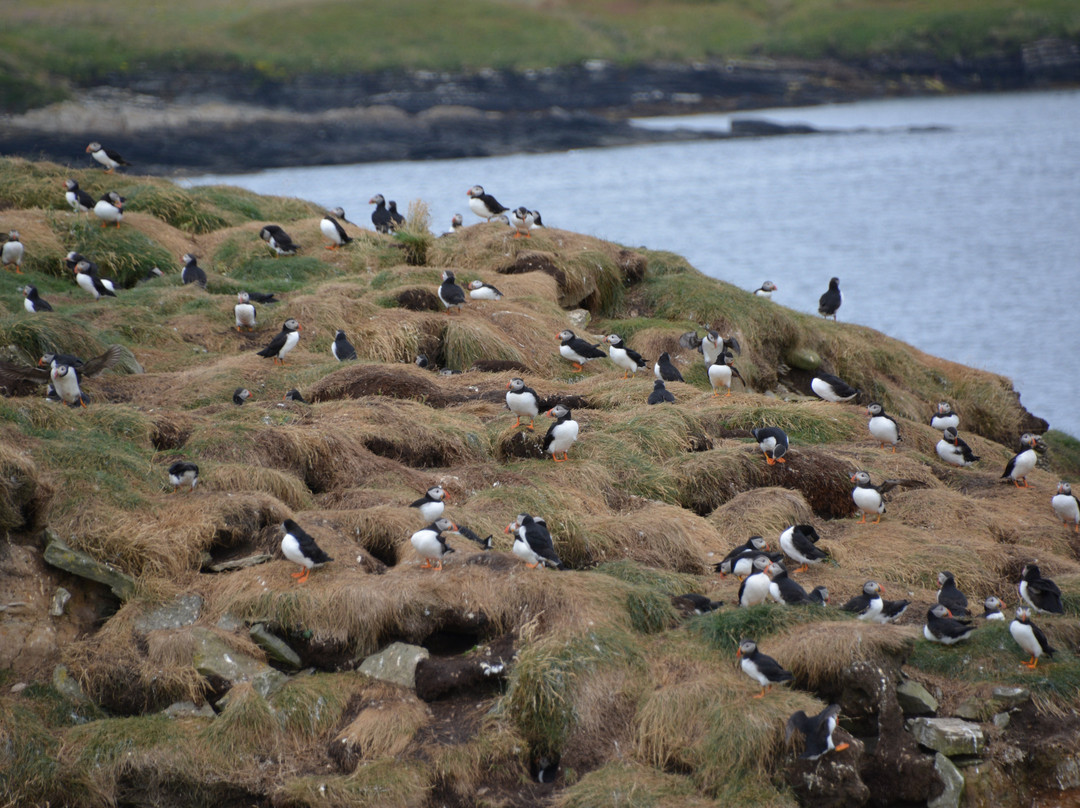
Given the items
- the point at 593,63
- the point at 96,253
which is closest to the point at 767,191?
the point at 593,63

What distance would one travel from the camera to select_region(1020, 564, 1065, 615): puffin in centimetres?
873

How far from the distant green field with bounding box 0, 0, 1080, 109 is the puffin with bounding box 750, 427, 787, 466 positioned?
235 ft

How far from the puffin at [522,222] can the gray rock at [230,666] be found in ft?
34.2

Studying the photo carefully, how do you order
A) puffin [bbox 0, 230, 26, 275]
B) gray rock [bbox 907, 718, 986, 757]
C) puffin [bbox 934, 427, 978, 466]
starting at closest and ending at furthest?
gray rock [bbox 907, 718, 986, 757], puffin [bbox 934, 427, 978, 466], puffin [bbox 0, 230, 26, 275]

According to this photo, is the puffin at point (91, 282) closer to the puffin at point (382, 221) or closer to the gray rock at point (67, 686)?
the puffin at point (382, 221)

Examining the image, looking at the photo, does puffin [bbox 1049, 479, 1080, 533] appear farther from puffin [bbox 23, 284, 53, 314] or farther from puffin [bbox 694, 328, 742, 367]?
puffin [bbox 23, 284, 53, 314]

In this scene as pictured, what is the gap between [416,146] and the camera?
226 ft

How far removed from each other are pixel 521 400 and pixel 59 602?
4949 millimetres

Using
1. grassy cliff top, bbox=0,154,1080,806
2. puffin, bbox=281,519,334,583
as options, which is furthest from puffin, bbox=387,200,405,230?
puffin, bbox=281,519,334,583

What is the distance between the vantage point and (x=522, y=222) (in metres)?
17.5

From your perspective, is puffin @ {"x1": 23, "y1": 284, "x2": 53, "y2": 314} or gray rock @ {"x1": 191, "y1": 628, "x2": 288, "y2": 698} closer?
gray rock @ {"x1": 191, "y1": 628, "x2": 288, "y2": 698}

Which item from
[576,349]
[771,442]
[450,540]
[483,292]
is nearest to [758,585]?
[450,540]

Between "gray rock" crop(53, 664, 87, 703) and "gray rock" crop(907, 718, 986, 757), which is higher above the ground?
"gray rock" crop(53, 664, 87, 703)

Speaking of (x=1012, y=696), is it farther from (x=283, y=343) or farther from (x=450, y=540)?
(x=283, y=343)
